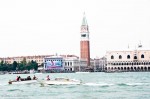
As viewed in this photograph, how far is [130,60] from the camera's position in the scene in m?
146

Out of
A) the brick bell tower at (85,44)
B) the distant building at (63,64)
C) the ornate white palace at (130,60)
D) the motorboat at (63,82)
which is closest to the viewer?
the motorboat at (63,82)

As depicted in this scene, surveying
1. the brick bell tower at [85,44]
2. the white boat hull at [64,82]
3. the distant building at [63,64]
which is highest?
the brick bell tower at [85,44]

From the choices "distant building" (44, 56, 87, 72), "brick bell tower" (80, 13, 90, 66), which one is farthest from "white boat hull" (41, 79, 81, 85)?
"distant building" (44, 56, 87, 72)

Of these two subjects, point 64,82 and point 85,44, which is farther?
point 85,44

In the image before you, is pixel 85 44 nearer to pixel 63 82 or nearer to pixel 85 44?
pixel 85 44

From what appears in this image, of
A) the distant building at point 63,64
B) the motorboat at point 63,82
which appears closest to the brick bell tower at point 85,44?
the distant building at point 63,64

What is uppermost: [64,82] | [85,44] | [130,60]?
[85,44]

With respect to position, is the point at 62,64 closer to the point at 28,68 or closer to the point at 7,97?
the point at 28,68

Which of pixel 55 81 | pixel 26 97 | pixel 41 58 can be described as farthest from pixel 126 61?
pixel 26 97

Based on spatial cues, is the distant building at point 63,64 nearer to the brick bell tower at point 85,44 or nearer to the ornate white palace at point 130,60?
the brick bell tower at point 85,44

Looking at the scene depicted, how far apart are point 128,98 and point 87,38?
12287 centimetres

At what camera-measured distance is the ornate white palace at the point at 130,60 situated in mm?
144375

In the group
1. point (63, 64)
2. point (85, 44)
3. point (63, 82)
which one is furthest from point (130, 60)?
point (63, 82)

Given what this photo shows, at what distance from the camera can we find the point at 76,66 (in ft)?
547
